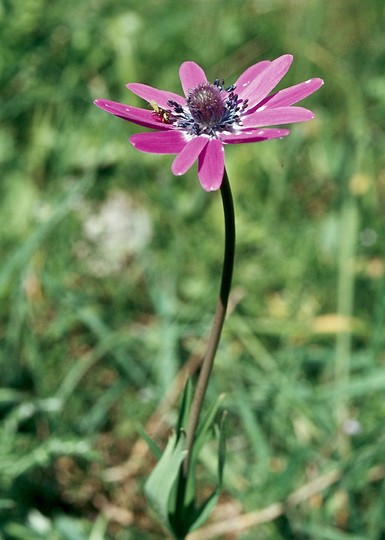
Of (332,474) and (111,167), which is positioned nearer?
(332,474)

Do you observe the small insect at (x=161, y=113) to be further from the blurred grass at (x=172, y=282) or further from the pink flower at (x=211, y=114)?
the blurred grass at (x=172, y=282)

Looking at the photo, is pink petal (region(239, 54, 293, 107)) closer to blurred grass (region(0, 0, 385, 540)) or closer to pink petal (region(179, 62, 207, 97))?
pink petal (region(179, 62, 207, 97))

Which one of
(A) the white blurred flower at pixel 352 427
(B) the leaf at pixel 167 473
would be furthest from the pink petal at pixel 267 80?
(A) the white blurred flower at pixel 352 427

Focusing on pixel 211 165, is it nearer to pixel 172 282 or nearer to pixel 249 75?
pixel 249 75

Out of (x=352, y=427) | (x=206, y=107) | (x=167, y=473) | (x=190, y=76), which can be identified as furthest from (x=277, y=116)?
(x=352, y=427)

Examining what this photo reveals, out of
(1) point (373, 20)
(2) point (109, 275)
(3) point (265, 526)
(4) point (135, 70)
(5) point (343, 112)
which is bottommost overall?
(3) point (265, 526)

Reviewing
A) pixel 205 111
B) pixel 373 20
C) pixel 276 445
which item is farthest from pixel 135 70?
pixel 205 111

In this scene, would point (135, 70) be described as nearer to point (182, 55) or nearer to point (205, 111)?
point (182, 55)

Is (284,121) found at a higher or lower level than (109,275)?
higher
